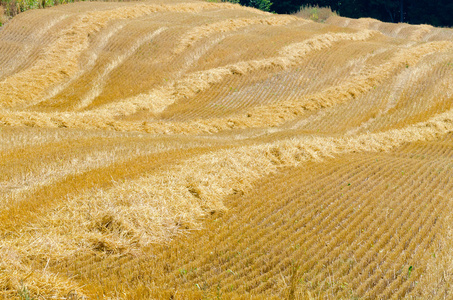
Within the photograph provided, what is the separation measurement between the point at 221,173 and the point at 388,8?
73.3 meters

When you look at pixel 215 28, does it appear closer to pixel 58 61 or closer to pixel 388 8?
pixel 58 61

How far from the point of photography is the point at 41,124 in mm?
16906

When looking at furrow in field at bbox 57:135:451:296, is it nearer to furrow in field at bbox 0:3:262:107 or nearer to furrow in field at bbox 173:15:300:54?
furrow in field at bbox 0:3:262:107

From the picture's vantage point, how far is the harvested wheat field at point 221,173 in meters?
6.28

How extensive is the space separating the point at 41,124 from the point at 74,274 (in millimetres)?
12171

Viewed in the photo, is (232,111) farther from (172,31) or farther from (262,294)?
(262,294)

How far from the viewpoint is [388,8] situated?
73250mm

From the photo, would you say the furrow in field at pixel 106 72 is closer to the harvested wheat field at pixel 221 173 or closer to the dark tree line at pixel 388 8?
the harvested wheat field at pixel 221 173

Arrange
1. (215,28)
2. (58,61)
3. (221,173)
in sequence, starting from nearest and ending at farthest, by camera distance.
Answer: (221,173) → (58,61) → (215,28)

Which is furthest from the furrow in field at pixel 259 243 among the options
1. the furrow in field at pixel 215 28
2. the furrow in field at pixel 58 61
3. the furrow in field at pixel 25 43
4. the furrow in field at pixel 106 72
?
the furrow in field at pixel 25 43

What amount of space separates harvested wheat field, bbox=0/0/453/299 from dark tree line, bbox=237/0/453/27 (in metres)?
45.9

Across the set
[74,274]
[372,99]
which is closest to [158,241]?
[74,274]

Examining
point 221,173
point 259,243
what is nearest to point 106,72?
point 221,173

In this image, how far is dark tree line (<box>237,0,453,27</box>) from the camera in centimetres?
6844
